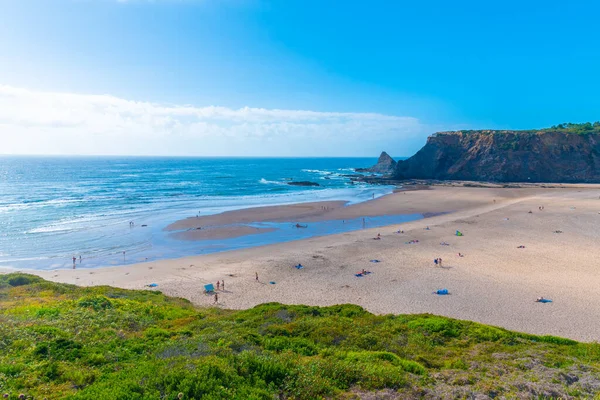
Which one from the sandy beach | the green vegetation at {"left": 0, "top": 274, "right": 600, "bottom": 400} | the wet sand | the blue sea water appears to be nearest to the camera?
the green vegetation at {"left": 0, "top": 274, "right": 600, "bottom": 400}

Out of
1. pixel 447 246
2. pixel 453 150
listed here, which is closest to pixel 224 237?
pixel 447 246

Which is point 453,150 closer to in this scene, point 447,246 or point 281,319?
point 447,246

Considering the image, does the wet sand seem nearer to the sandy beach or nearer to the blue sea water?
the blue sea water

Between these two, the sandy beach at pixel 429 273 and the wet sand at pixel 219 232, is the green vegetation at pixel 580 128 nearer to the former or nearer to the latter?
the sandy beach at pixel 429 273

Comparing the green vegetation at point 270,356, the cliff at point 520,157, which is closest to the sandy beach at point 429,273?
the green vegetation at point 270,356

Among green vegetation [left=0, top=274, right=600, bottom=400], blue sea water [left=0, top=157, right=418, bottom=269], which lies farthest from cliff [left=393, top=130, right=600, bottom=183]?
green vegetation [left=0, top=274, right=600, bottom=400]

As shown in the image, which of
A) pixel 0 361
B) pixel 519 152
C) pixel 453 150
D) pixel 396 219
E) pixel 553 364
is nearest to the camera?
pixel 0 361
